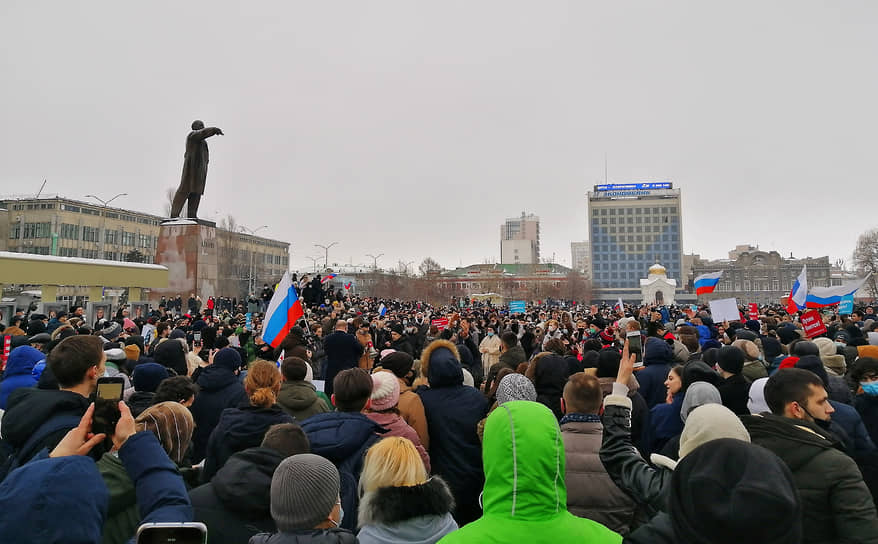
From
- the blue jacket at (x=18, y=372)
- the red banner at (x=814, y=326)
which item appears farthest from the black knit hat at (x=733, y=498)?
the red banner at (x=814, y=326)

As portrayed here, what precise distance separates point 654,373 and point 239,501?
16.3ft

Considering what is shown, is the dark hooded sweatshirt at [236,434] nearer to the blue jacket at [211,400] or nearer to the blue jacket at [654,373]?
the blue jacket at [211,400]

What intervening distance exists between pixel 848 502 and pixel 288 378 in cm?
434

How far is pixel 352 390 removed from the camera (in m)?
4.17

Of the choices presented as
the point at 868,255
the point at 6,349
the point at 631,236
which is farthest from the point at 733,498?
the point at 631,236

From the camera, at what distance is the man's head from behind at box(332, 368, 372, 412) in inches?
164

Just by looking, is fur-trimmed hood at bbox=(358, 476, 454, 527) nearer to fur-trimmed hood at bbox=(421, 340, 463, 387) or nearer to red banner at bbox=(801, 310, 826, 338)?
fur-trimmed hood at bbox=(421, 340, 463, 387)

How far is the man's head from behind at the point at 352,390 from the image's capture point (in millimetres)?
4168

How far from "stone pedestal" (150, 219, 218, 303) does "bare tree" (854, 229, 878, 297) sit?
244ft

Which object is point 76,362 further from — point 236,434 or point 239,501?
point 239,501

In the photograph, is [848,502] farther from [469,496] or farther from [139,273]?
[139,273]

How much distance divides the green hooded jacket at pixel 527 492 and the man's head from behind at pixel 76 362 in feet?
8.36

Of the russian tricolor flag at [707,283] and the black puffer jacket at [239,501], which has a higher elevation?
the russian tricolor flag at [707,283]

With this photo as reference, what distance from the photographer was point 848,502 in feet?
8.77
